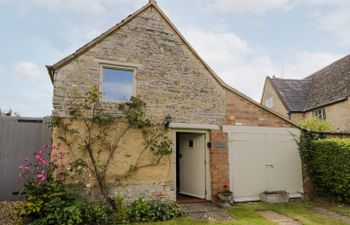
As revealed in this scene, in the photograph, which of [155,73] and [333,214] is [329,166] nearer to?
[333,214]

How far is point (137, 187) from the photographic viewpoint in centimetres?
821

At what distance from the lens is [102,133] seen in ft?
26.6

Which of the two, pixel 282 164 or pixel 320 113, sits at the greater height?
pixel 320 113

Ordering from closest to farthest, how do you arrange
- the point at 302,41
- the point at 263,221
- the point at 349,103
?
the point at 263,221 → the point at 302,41 → the point at 349,103

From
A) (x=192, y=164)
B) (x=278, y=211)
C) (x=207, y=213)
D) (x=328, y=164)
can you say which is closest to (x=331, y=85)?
(x=328, y=164)

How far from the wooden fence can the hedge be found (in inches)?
391

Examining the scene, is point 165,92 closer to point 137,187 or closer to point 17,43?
point 137,187

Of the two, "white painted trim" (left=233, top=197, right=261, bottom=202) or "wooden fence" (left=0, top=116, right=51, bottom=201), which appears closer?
"wooden fence" (left=0, top=116, right=51, bottom=201)

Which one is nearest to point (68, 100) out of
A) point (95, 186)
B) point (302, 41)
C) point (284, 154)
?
point (95, 186)

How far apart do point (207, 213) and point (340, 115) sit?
49.9 feet

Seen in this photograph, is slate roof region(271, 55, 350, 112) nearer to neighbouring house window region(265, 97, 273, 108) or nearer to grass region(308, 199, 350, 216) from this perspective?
neighbouring house window region(265, 97, 273, 108)

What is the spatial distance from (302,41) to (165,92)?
6.81 metres

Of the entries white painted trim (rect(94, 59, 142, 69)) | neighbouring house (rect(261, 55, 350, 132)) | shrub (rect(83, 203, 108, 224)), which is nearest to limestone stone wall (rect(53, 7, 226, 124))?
white painted trim (rect(94, 59, 142, 69))

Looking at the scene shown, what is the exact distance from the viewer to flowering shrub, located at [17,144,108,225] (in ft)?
21.1
